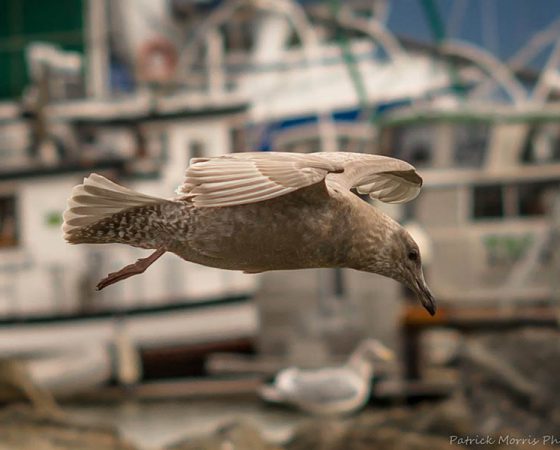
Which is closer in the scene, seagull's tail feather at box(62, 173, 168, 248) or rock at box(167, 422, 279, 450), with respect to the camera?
seagull's tail feather at box(62, 173, 168, 248)

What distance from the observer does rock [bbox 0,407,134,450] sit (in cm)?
444

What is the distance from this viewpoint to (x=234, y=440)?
4.67m

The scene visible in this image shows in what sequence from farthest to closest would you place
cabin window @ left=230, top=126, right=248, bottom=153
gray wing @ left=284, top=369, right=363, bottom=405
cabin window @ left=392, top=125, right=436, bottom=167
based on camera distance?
1. cabin window @ left=230, top=126, right=248, bottom=153
2. cabin window @ left=392, top=125, right=436, bottom=167
3. gray wing @ left=284, top=369, right=363, bottom=405

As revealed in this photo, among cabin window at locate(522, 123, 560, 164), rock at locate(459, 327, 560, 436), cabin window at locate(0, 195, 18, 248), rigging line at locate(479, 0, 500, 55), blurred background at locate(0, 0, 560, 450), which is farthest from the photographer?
rigging line at locate(479, 0, 500, 55)

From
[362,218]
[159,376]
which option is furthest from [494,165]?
[362,218]

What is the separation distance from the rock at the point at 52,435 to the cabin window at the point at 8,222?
2485 mm

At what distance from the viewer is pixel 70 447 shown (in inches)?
173

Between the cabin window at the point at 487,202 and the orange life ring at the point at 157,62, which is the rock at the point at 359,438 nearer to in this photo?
the cabin window at the point at 487,202

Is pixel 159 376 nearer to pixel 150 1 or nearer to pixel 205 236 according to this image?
pixel 150 1

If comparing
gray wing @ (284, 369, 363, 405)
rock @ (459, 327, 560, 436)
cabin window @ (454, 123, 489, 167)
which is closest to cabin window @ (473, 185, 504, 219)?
cabin window @ (454, 123, 489, 167)

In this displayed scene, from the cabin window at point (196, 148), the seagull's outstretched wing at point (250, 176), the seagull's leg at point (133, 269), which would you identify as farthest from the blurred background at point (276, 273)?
the seagull's outstretched wing at point (250, 176)

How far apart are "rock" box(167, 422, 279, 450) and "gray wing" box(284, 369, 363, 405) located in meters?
0.31

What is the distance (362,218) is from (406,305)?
5.19 m

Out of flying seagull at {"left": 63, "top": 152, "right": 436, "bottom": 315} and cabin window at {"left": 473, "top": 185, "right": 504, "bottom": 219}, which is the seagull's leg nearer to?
flying seagull at {"left": 63, "top": 152, "right": 436, "bottom": 315}
